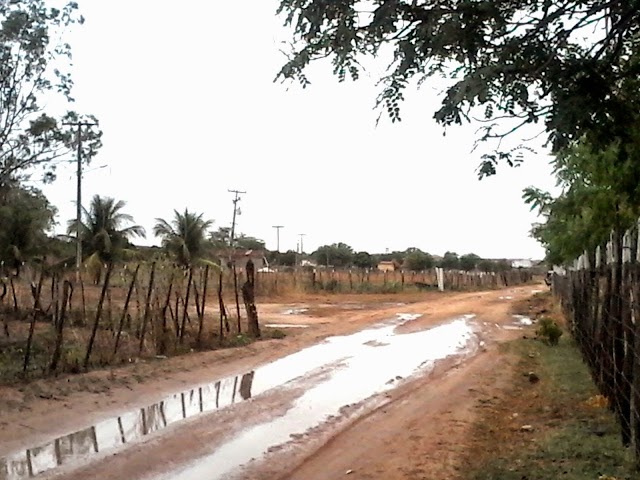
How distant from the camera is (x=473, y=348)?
18.6m

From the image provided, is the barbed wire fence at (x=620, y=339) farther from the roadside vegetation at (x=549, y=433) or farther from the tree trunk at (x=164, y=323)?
the tree trunk at (x=164, y=323)

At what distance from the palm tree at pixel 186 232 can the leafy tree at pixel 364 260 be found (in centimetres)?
5937

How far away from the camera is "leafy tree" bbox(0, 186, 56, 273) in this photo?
2695cm

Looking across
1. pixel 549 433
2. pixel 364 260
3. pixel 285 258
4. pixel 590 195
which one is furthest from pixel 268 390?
pixel 364 260

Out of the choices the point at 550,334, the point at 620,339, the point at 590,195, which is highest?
the point at 590,195

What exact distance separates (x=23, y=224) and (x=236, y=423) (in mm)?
26390

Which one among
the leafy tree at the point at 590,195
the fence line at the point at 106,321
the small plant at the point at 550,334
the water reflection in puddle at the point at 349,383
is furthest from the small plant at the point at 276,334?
the leafy tree at the point at 590,195

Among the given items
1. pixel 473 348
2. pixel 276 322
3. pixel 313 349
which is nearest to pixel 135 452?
pixel 313 349

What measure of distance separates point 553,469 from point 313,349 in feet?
37.2

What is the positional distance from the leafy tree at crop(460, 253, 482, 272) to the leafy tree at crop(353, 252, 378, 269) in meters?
13.0

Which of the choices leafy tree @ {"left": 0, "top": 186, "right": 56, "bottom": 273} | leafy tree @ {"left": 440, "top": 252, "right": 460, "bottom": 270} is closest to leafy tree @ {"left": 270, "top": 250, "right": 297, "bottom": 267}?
leafy tree @ {"left": 440, "top": 252, "right": 460, "bottom": 270}

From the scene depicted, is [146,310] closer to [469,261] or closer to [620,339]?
[620,339]

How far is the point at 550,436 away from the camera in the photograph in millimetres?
8273

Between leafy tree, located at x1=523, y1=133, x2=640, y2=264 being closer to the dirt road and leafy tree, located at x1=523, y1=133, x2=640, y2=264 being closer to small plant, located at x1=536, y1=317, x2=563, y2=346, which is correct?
the dirt road
